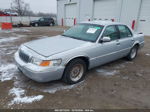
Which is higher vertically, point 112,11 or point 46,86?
point 112,11

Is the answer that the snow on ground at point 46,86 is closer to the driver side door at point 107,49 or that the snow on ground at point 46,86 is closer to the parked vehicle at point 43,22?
the driver side door at point 107,49

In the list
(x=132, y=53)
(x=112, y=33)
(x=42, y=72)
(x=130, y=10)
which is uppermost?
(x=130, y=10)

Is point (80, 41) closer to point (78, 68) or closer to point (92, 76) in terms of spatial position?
point (78, 68)

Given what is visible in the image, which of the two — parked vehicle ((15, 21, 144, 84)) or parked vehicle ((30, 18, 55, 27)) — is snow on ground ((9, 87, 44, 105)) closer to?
parked vehicle ((15, 21, 144, 84))

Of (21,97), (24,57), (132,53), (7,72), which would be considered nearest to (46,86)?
(21,97)

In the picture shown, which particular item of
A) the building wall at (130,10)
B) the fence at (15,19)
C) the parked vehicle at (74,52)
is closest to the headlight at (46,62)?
the parked vehicle at (74,52)

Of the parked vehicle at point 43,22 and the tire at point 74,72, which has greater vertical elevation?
the parked vehicle at point 43,22

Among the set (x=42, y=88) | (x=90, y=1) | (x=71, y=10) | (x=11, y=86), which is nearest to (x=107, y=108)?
(x=42, y=88)

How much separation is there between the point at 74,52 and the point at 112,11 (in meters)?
12.2

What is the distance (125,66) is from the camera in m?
4.36

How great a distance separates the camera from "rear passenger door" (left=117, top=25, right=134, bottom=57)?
4098 mm

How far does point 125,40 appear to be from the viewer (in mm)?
4184

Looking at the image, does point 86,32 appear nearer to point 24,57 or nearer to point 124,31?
point 124,31

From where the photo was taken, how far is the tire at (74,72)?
2873 mm
